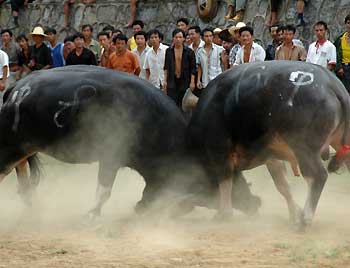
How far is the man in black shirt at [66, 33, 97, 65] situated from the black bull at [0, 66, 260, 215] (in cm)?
542

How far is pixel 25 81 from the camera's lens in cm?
905

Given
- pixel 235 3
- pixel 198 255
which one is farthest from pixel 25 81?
pixel 235 3

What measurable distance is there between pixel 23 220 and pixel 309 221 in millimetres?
2743

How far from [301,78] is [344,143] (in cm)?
79

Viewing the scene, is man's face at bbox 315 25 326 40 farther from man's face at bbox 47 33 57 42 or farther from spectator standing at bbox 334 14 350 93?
man's face at bbox 47 33 57 42

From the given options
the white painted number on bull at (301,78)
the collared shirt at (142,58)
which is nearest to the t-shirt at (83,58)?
the collared shirt at (142,58)

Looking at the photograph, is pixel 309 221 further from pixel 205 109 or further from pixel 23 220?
pixel 23 220

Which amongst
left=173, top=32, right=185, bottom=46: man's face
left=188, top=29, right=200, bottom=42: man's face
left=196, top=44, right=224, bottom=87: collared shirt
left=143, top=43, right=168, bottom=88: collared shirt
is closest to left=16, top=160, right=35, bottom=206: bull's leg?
left=173, top=32, right=185, bottom=46: man's face

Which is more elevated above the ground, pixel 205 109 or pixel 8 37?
pixel 205 109

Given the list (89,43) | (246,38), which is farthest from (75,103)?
(89,43)

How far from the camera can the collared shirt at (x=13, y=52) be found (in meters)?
16.8

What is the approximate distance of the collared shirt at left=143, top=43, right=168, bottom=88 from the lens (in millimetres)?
14258

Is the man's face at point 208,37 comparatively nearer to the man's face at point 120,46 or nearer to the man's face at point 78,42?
the man's face at point 120,46

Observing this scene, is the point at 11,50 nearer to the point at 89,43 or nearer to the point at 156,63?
the point at 89,43
